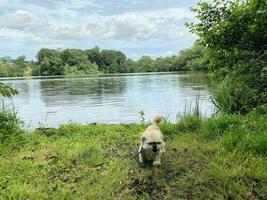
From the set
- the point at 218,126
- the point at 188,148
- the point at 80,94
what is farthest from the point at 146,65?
the point at 188,148

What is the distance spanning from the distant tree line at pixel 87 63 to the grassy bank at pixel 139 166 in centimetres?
7366

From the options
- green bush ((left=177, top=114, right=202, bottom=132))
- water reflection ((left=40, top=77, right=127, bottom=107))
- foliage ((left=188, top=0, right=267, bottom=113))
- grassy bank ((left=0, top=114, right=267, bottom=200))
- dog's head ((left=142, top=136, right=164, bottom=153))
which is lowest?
water reflection ((left=40, top=77, right=127, bottom=107))

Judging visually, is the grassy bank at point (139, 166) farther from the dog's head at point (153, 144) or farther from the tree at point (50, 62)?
the tree at point (50, 62)

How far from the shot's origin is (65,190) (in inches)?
161

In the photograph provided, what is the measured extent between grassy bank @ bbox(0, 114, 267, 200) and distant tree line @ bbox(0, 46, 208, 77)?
73661 mm

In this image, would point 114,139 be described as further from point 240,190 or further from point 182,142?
point 240,190

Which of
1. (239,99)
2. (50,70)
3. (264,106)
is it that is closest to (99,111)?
(239,99)

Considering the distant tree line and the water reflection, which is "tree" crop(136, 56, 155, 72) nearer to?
the distant tree line

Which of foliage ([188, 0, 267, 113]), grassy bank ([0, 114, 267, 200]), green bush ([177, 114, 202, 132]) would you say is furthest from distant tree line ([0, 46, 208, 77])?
grassy bank ([0, 114, 267, 200])

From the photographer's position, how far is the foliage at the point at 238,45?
7.37 metres

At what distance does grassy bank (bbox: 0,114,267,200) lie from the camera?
403 centimetres

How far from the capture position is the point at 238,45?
26.6 feet

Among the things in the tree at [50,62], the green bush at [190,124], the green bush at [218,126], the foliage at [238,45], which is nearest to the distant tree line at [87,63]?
the tree at [50,62]

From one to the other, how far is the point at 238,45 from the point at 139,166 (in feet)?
15.4
